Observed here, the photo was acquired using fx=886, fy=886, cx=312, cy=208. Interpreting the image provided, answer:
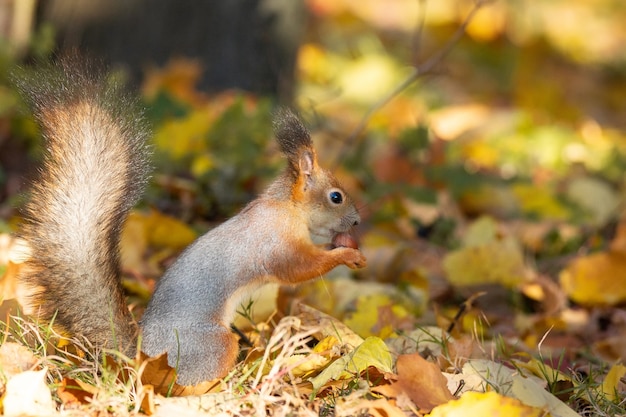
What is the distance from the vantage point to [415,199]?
11.8 ft

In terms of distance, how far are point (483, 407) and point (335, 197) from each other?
30.8 inches

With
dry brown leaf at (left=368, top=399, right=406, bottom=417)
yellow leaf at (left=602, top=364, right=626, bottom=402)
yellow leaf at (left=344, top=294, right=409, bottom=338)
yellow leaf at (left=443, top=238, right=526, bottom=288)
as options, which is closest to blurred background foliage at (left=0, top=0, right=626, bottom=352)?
yellow leaf at (left=443, top=238, right=526, bottom=288)

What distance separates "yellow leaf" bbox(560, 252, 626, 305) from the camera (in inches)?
123

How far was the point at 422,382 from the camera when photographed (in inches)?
76.6

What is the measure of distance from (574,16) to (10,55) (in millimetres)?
7483

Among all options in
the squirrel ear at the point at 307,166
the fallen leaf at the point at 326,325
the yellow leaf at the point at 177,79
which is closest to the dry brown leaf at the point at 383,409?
the fallen leaf at the point at 326,325

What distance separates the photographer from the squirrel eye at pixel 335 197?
2369 mm

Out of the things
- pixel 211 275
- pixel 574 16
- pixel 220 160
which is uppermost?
pixel 211 275

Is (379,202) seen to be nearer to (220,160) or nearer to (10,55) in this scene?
(220,160)

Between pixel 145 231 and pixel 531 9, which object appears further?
pixel 531 9

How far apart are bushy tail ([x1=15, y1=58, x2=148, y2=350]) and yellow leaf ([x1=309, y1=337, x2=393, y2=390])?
0.48 m

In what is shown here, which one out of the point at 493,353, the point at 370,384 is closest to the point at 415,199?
the point at 493,353

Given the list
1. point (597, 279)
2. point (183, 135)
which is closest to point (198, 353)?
point (597, 279)

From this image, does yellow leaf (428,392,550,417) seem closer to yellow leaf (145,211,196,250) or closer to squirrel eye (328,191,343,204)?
squirrel eye (328,191,343,204)
